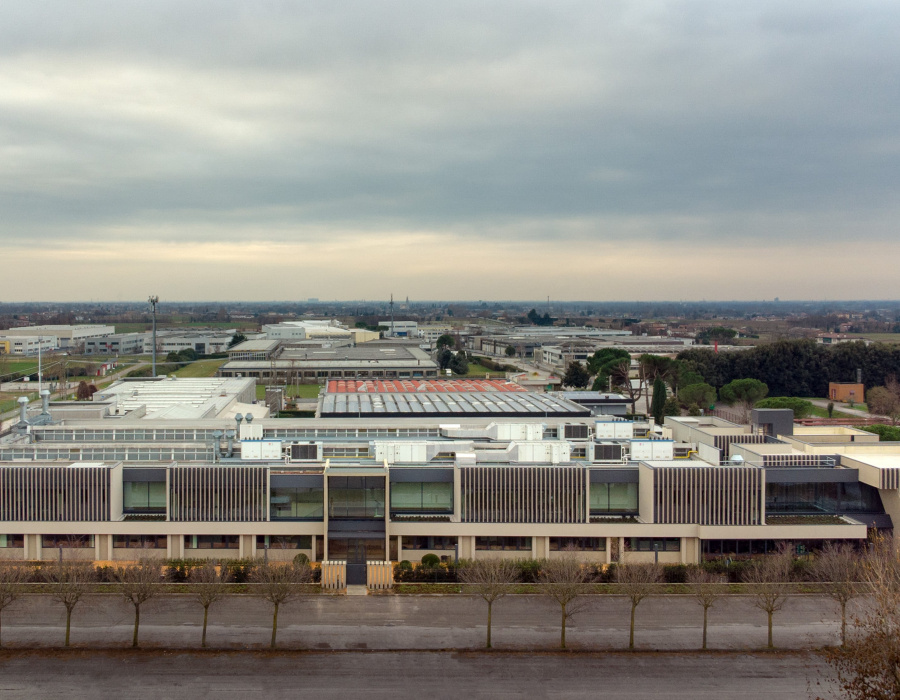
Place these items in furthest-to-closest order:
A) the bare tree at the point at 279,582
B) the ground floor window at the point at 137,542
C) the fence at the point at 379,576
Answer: the ground floor window at the point at 137,542 → the fence at the point at 379,576 → the bare tree at the point at 279,582

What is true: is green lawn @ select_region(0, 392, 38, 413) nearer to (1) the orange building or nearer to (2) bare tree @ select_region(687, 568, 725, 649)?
(2) bare tree @ select_region(687, 568, 725, 649)

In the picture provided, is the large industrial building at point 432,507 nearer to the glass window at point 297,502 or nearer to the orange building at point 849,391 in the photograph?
the glass window at point 297,502

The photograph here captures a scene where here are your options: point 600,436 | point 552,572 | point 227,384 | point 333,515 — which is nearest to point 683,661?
point 552,572

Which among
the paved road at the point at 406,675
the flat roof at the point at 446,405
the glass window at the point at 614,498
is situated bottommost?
the paved road at the point at 406,675

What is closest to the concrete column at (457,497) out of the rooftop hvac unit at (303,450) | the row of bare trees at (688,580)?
the row of bare trees at (688,580)

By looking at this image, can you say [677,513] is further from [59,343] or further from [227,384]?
[59,343]

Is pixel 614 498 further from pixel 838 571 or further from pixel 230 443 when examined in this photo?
pixel 230 443
